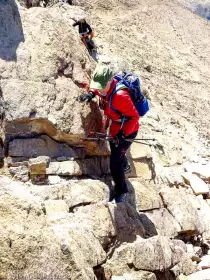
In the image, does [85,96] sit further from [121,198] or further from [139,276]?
[139,276]

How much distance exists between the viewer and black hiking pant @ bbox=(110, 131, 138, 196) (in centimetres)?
646

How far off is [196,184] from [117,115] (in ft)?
13.3

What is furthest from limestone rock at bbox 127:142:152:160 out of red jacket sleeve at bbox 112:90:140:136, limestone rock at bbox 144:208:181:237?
red jacket sleeve at bbox 112:90:140:136

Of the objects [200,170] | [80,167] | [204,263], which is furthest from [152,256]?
[200,170]

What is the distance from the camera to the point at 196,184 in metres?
9.14

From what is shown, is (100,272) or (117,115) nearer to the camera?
(100,272)

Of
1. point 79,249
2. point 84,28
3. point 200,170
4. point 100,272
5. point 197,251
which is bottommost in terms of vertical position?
point 200,170

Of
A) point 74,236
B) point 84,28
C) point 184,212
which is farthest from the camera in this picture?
point 84,28

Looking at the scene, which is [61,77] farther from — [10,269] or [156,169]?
[10,269]

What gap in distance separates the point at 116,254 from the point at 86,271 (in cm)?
Answer: 138

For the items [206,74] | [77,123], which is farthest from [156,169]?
[206,74]

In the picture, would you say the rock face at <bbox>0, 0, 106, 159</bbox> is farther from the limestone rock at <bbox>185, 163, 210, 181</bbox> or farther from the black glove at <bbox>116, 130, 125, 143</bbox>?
the limestone rock at <bbox>185, 163, 210, 181</bbox>

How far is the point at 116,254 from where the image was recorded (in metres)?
5.21

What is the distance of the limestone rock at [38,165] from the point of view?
6.06 meters
